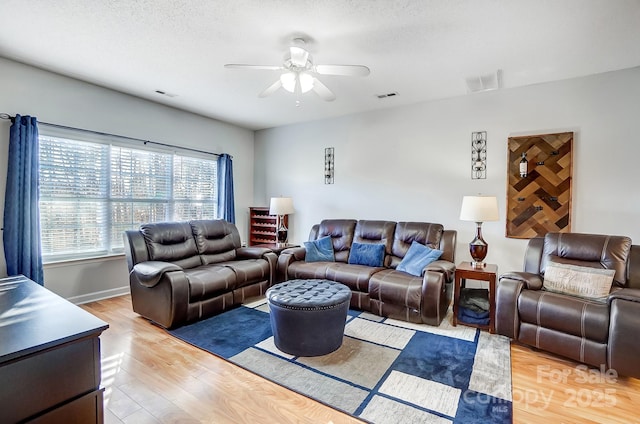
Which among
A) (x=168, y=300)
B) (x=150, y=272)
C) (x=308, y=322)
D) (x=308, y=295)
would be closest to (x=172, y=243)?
(x=150, y=272)

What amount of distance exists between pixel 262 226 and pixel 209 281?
2.49 meters

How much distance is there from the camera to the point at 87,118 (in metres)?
3.75

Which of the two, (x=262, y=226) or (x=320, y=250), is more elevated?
(x=262, y=226)

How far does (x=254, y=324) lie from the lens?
319cm

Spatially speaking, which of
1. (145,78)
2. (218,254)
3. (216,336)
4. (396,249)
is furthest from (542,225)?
(145,78)

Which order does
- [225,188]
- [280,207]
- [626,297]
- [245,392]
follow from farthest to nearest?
[225,188]
[280,207]
[626,297]
[245,392]

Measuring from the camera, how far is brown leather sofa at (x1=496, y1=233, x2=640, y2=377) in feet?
7.08

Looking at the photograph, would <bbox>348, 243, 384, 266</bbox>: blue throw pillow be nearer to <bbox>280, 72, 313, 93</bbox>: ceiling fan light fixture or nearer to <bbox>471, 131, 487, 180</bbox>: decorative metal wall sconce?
<bbox>471, 131, 487, 180</bbox>: decorative metal wall sconce

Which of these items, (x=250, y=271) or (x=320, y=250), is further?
(x=320, y=250)

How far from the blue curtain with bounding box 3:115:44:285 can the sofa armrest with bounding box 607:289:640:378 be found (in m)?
5.14

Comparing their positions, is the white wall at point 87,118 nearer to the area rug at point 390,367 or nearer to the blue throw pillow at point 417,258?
the area rug at point 390,367

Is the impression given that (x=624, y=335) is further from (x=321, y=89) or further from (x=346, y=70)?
(x=321, y=89)

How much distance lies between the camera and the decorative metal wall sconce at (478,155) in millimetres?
3879

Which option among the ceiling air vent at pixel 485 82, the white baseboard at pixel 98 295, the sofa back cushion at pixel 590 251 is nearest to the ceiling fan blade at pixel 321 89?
the ceiling air vent at pixel 485 82
